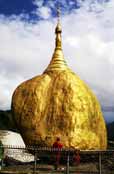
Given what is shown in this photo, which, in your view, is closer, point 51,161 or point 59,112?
point 51,161

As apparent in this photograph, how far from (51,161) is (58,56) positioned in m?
8.50

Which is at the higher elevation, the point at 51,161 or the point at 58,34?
the point at 58,34

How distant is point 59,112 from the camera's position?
24031mm

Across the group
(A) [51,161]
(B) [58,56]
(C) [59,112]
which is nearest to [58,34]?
(B) [58,56]

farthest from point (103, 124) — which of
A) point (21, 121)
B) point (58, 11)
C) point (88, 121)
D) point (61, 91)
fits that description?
point (58, 11)

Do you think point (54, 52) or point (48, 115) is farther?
point (54, 52)

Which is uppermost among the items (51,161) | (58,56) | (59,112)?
(58,56)

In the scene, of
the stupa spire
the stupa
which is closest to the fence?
the stupa

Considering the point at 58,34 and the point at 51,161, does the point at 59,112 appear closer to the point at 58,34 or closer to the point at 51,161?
the point at 51,161

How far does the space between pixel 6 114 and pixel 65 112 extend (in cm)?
3096

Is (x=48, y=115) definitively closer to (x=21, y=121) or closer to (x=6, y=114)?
(x=21, y=121)

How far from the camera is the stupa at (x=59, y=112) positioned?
23.5 m

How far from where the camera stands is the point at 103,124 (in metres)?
26.0

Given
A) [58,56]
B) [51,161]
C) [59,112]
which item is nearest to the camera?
[51,161]
